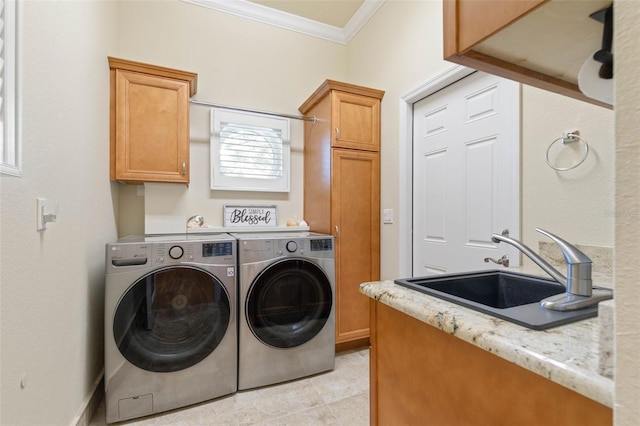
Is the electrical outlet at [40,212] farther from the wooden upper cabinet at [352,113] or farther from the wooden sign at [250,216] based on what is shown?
the wooden upper cabinet at [352,113]

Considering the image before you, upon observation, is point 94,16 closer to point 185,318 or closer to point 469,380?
point 185,318

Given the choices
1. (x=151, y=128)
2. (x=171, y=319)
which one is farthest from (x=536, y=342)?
(x=151, y=128)

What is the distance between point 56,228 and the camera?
1237 mm

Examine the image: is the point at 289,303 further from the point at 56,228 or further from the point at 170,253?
the point at 56,228

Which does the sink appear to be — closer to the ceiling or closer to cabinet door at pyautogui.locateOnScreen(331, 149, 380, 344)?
cabinet door at pyautogui.locateOnScreen(331, 149, 380, 344)

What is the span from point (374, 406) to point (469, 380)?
0.41 m

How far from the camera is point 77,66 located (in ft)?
4.75

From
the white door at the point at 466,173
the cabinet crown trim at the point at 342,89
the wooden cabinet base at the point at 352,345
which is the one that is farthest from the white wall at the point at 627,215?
the wooden cabinet base at the point at 352,345

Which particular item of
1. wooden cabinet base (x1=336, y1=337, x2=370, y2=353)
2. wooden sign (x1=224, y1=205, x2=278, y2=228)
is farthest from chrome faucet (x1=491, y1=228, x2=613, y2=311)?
wooden sign (x1=224, y1=205, x2=278, y2=228)

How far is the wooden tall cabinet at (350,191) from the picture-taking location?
2.33 meters

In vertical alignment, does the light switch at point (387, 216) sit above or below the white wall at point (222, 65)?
below

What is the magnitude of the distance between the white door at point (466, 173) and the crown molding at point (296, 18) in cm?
121

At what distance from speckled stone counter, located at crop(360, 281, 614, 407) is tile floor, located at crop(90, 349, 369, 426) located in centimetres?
128

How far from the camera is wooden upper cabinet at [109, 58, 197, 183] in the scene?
196 cm
